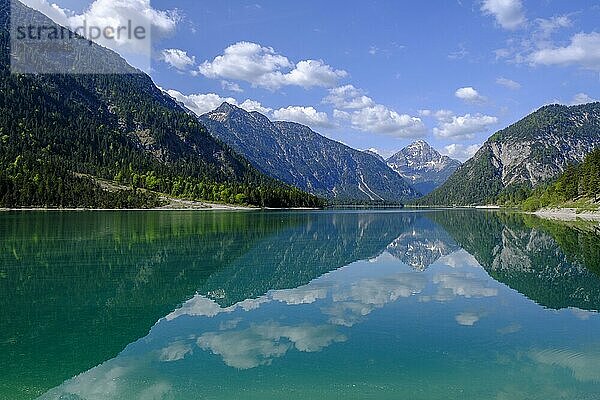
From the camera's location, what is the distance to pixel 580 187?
455ft

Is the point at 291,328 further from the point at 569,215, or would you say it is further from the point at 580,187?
the point at 580,187

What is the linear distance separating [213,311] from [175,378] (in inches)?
337

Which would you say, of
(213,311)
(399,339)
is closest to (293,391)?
(399,339)

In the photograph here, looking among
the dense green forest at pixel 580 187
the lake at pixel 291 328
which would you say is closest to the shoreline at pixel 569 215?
the dense green forest at pixel 580 187

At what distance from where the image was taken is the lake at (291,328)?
13.0 meters

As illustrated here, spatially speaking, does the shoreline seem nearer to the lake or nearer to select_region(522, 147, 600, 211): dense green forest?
select_region(522, 147, 600, 211): dense green forest

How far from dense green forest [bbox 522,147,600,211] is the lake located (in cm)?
10242

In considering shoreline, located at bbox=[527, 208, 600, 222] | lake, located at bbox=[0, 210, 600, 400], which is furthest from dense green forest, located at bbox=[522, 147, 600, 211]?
lake, located at bbox=[0, 210, 600, 400]

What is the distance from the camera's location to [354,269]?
3591cm

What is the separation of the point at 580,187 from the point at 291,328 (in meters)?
145

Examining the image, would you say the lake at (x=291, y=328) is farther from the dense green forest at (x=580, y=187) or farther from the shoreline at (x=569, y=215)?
the dense green forest at (x=580, y=187)

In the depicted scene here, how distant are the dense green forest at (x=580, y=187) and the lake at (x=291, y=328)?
102423mm

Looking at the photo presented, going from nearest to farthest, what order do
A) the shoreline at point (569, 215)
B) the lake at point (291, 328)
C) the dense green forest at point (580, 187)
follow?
the lake at point (291, 328), the shoreline at point (569, 215), the dense green forest at point (580, 187)

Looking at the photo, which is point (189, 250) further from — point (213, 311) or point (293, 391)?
point (293, 391)
